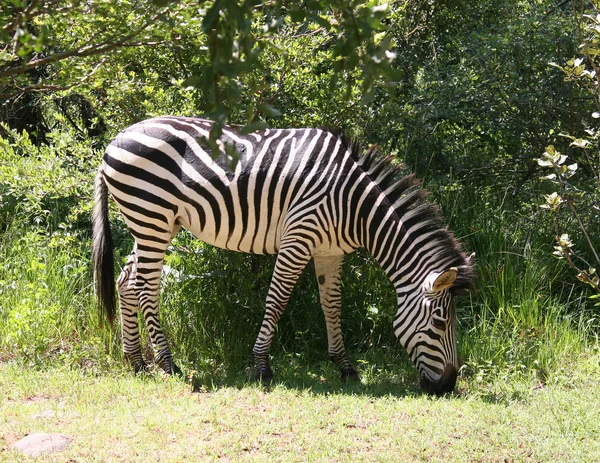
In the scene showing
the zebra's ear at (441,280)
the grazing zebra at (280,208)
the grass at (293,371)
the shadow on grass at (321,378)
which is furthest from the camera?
the grazing zebra at (280,208)

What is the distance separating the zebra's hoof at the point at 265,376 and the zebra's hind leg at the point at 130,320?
43.5 inches

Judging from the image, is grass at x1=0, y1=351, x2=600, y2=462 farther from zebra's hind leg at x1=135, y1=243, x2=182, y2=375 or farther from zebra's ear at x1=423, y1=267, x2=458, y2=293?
zebra's ear at x1=423, y1=267, x2=458, y2=293

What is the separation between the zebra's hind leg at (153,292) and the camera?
655 cm

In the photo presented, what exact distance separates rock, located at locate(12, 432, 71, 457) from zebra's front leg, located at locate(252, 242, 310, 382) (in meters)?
1.94

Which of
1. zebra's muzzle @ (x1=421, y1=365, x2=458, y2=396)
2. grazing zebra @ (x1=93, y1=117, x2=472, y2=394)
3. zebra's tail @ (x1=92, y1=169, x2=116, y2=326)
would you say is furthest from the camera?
zebra's tail @ (x1=92, y1=169, x2=116, y2=326)

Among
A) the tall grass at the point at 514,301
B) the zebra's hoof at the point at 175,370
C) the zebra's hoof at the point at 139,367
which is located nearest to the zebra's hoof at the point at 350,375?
the tall grass at the point at 514,301

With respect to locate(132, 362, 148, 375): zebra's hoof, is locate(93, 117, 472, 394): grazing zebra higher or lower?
higher

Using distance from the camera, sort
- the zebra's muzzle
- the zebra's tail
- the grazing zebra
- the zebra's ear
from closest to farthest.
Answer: the zebra's ear
the zebra's muzzle
the grazing zebra
the zebra's tail

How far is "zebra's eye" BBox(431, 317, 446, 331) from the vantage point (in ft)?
19.6

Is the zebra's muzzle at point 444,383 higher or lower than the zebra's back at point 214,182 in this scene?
lower

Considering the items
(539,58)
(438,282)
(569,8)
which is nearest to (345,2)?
(438,282)

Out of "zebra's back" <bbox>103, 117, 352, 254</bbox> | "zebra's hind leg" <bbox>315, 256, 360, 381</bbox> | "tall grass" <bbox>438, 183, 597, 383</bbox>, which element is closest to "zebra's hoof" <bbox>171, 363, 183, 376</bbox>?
"zebra's back" <bbox>103, 117, 352, 254</bbox>

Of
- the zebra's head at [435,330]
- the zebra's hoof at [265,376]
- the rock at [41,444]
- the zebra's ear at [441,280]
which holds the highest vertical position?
the zebra's ear at [441,280]

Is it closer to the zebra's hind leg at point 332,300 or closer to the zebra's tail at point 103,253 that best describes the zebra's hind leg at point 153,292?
the zebra's tail at point 103,253
